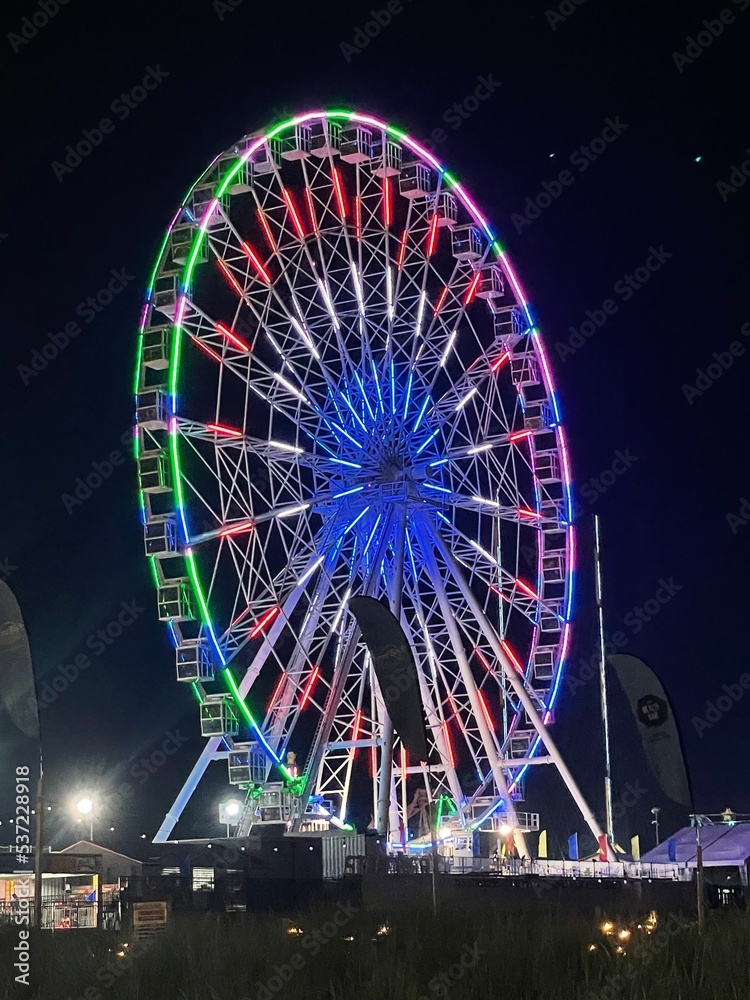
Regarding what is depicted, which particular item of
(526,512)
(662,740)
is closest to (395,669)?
(662,740)

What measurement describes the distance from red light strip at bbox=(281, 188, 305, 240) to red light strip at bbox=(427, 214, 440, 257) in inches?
144

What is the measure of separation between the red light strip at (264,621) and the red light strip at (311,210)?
1040 centimetres

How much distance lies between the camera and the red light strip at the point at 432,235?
4238 cm

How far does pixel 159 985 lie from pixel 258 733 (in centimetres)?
→ 1918

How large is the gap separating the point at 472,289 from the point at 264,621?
37.8 feet

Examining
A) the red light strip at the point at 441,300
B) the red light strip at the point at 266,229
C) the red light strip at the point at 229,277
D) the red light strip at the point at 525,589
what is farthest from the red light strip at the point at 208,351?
the red light strip at the point at 525,589

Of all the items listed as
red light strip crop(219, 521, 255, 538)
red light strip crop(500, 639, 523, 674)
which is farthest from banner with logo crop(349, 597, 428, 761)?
red light strip crop(500, 639, 523, 674)

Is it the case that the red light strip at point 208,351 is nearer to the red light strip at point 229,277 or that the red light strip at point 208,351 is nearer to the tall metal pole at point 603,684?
the red light strip at point 229,277

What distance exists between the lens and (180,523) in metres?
37.8

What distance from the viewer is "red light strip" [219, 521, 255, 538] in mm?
38750

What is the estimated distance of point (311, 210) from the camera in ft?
136

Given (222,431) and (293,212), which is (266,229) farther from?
(222,431)

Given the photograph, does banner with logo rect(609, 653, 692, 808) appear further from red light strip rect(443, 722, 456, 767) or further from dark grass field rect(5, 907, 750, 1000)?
dark grass field rect(5, 907, 750, 1000)

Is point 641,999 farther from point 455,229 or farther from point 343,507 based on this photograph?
point 455,229
